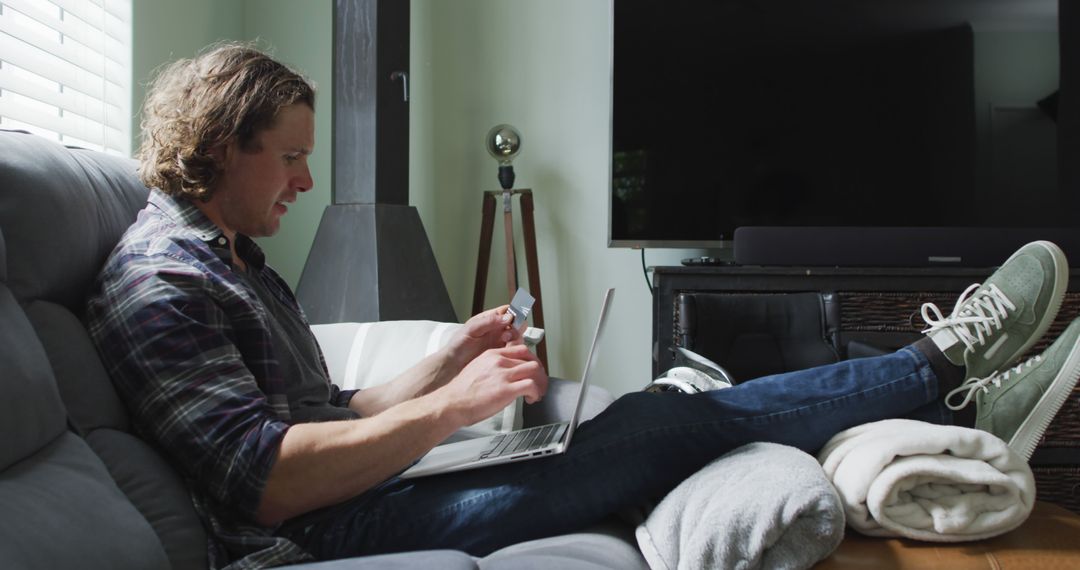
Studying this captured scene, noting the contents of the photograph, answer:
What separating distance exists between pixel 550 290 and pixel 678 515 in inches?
90.9

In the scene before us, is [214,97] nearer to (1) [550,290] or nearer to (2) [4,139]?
(2) [4,139]

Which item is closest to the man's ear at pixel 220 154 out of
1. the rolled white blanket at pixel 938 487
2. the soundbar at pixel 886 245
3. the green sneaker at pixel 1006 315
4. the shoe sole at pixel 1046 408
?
the rolled white blanket at pixel 938 487

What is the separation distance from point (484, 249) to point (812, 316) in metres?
1.23

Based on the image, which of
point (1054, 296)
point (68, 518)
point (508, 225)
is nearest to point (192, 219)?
point (68, 518)

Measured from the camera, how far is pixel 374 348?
5.92 ft

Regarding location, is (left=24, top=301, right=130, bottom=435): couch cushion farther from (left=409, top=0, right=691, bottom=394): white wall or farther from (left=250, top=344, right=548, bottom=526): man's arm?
(left=409, top=0, right=691, bottom=394): white wall

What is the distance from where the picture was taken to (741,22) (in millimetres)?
2902

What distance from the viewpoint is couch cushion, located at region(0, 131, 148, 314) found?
1044 millimetres

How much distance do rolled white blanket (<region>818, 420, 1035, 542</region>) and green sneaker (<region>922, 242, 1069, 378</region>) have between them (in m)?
0.27

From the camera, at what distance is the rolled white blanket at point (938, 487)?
0.99 m

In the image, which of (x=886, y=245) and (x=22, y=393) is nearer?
(x=22, y=393)

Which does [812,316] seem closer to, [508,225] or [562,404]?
[562,404]

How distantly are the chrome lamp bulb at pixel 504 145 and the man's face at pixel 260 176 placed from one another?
1759mm

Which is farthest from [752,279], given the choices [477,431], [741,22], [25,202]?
[25,202]
